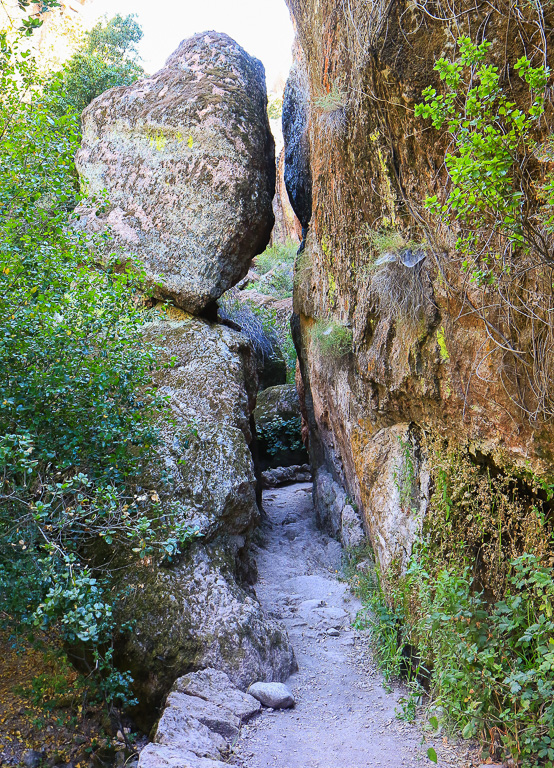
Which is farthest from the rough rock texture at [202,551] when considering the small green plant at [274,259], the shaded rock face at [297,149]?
the small green plant at [274,259]

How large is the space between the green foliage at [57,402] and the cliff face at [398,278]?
2.10m

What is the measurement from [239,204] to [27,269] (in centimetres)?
426

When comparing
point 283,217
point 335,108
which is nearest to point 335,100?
point 335,108

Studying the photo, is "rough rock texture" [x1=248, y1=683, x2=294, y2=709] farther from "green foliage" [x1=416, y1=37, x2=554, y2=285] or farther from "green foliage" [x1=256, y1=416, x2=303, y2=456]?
"green foliage" [x1=256, y1=416, x2=303, y2=456]

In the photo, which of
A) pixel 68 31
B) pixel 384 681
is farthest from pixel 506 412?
pixel 68 31

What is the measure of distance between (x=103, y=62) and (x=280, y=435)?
8443mm

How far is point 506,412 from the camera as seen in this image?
3764 millimetres

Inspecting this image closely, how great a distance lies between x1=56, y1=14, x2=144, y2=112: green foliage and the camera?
1055cm

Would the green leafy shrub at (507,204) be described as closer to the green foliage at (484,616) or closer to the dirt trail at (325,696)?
the green foliage at (484,616)

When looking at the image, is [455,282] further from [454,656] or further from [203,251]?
[203,251]

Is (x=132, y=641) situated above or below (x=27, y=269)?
below

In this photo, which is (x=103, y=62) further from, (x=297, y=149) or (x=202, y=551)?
(x=202, y=551)

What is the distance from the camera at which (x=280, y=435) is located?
13266 mm

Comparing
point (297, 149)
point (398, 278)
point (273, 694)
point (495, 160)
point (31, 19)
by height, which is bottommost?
point (273, 694)
